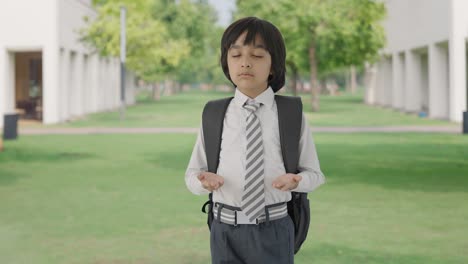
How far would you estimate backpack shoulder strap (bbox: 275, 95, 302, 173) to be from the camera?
360 centimetres

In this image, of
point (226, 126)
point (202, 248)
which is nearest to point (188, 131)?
point (202, 248)

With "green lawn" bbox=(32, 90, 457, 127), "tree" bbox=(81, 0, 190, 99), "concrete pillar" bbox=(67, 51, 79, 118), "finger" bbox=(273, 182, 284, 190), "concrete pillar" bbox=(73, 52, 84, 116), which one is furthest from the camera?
"concrete pillar" bbox=(73, 52, 84, 116)

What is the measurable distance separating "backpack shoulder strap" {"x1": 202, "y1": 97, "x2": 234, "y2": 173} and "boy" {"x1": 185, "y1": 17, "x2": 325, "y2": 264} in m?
0.03

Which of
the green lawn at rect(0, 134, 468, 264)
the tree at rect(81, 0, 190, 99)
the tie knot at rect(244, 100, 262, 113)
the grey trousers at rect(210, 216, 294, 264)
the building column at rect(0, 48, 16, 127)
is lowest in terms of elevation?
the green lawn at rect(0, 134, 468, 264)

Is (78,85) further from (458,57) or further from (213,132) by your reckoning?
(213,132)

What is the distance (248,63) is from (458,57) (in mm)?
30242

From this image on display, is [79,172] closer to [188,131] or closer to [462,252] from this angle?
[462,252]

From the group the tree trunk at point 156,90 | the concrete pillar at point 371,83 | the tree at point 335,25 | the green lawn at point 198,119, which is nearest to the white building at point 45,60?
the green lawn at point 198,119

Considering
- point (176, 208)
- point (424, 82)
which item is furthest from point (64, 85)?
point (176, 208)

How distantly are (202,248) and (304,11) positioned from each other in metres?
33.5

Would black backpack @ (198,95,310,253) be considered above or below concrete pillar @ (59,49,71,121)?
below

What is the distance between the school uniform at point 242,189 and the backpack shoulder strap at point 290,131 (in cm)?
5

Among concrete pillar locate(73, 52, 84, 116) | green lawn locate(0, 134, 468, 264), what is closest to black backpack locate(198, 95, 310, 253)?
green lawn locate(0, 134, 468, 264)

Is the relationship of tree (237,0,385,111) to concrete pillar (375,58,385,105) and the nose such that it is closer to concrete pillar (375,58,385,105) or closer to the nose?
concrete pillar (375,58,385,105)
